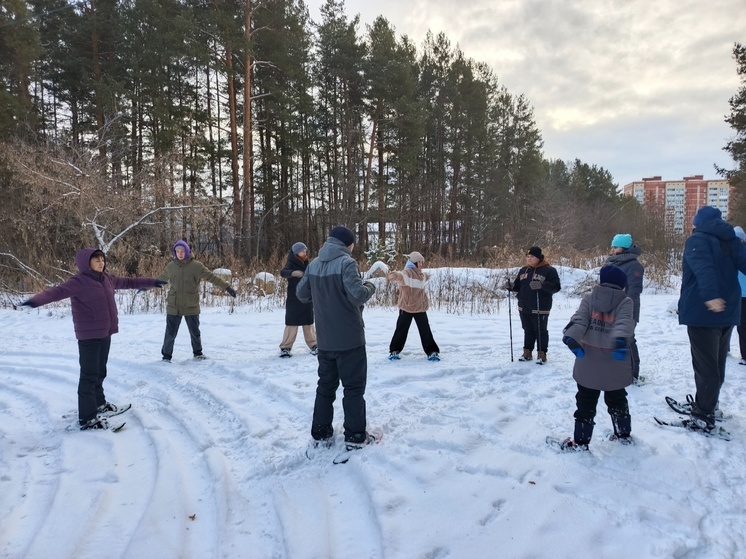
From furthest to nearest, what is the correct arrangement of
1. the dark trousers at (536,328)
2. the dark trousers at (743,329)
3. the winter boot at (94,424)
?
the dark trousers at (536,328), the dark trousers at (743,329), the winter boot at (94,424)

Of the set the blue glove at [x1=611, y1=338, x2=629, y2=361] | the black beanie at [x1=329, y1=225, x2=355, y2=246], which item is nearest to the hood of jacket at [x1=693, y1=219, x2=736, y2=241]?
the blue glove at [x1=611, y1=338, x2=629, y2=361]

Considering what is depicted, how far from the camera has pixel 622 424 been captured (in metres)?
3.32

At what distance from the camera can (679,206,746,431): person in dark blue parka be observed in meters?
3.40

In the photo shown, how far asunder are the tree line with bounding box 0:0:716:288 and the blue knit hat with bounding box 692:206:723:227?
1182cm

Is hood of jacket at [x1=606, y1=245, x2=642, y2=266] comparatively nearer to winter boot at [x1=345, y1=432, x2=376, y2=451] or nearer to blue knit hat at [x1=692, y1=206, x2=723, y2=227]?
blue knit hat at [x1=692, y1=206, x2=723, y2=227]

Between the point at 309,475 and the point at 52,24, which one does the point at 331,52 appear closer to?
the point at 52,24

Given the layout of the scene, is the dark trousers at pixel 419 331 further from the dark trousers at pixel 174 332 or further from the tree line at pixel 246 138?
the tree line at pixel 246 138

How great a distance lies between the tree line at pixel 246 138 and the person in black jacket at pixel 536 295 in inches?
421

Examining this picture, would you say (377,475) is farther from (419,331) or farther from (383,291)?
(383,291)

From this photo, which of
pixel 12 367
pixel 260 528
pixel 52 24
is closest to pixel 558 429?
pixel 260 528

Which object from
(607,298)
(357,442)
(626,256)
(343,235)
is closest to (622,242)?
(626,256)

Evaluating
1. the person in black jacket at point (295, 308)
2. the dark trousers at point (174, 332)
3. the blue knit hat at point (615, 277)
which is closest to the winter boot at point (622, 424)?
the blue knit hat at point (615, 277)

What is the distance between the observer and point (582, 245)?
123ft

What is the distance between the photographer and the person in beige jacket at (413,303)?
5.84 metres
